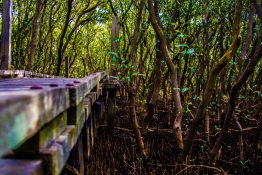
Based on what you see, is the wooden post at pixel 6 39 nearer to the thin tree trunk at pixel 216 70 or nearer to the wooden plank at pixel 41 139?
the thin tree trunk at pixel 216 70

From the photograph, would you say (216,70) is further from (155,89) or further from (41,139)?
(155,89)

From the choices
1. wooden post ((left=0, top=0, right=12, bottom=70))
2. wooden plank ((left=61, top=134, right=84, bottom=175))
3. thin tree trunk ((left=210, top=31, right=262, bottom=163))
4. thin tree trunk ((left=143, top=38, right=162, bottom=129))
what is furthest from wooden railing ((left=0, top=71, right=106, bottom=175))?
thin tree trunk ((left=143, top=38, right=162, bottom=129))

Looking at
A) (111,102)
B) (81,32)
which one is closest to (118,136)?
(111,102)

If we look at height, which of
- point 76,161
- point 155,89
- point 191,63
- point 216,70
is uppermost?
point 191,63

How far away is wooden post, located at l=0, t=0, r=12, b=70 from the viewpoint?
5562mm

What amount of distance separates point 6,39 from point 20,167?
16.5ft

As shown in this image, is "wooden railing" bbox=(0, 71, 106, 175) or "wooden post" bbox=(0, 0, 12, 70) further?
"wooden post" bbox=(0, 0, 12, 70)

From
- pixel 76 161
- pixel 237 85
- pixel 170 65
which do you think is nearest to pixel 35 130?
pixel 76 161

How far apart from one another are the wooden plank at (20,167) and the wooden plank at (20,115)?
0.50 feet

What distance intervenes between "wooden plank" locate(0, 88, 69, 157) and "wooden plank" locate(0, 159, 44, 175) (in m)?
0.15

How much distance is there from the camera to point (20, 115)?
71 centimetres

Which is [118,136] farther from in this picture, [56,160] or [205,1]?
[56,160]

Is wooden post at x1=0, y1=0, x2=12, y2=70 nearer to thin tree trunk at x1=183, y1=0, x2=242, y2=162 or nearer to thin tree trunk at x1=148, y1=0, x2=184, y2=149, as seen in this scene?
thin tree trunk at x1=148, y1=0, x2=184, y2=149

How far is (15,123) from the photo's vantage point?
0.69m
